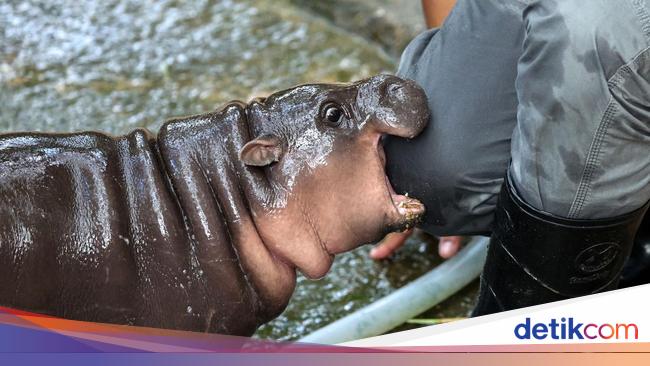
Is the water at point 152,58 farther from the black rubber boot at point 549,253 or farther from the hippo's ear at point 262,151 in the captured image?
the black rubber boot at point 549,253

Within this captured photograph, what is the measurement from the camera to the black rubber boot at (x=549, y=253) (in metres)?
2.32

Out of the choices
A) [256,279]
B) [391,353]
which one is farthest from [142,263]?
[391,353]

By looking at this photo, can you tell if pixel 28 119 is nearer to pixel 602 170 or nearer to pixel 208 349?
pixel 208 349

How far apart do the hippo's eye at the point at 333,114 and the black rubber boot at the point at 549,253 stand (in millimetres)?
462

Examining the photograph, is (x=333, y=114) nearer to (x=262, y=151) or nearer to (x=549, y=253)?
(x=262, y=151)

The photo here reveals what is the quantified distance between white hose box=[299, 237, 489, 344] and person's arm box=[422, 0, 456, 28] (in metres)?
0.75

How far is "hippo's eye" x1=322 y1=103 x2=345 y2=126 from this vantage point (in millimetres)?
2537

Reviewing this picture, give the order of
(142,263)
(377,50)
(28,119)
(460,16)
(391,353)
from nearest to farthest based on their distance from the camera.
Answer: (391,353)
(142,263)
(460,16)
(28,119)
(377,50)

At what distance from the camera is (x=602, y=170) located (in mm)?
2240

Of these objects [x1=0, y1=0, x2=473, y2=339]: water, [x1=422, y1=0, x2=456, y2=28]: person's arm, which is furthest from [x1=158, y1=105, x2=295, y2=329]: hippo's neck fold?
[x1=0, y1=0, x2=473, y2=339]: water

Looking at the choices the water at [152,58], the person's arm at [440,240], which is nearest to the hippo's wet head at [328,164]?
the person's arm at [440,240]

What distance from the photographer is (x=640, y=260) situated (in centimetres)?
→ 296

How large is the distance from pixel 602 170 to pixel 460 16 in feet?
2.25

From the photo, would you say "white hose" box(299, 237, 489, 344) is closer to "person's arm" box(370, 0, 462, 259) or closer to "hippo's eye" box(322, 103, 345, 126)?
"person's arm" box(370, 0, 462, 259)
